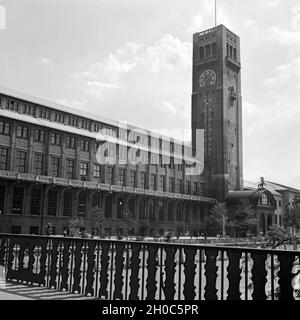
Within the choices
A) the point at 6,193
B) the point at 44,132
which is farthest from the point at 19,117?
the point at 6,193

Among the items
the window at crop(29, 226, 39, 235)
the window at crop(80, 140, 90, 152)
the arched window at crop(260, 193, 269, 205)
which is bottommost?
the window at crop(29, 226, 39, 235)

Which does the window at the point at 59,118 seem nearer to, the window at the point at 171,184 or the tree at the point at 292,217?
the window at the point at 171,184

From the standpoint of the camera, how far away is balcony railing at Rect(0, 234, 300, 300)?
5.29 m

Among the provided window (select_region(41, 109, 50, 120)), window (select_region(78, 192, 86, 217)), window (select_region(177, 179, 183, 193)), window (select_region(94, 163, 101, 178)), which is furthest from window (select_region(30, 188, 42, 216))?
window (select_region(177, 179, 183, 193))

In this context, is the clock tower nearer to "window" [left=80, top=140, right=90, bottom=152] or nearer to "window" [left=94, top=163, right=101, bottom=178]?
"window" [left=94, top=163, right=101, bottom=178]

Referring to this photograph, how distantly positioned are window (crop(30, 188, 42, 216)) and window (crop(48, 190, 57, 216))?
135cm

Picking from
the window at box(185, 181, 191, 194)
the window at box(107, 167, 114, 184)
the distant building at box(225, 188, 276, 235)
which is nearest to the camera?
the window at box(107, 167, 114, 184)

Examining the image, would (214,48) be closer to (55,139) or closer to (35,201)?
(55,139)

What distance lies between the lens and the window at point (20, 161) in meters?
45.1

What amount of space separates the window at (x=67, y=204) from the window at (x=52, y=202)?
1.66m

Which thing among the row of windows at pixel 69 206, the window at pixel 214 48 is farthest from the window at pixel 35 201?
the window at pixel 214 48

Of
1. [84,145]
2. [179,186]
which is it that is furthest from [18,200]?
[179,186]
